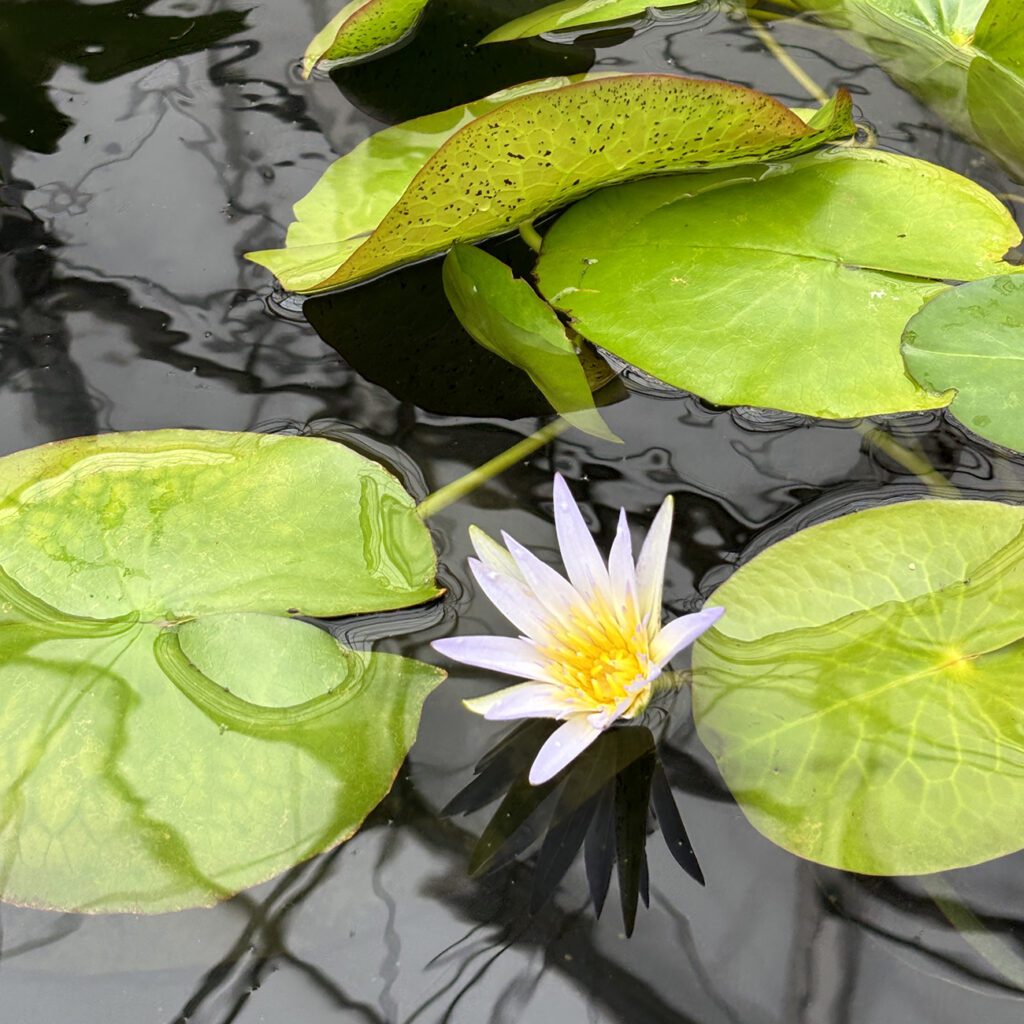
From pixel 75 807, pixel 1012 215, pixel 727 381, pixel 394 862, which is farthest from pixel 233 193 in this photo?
pixel 1012 215

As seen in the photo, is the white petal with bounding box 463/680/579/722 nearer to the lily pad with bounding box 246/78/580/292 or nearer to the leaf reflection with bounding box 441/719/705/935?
the leaf reflection with bounding box 441/719/705/935

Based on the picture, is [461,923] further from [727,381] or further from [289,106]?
[289,106]

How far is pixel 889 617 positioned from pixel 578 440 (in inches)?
18.3

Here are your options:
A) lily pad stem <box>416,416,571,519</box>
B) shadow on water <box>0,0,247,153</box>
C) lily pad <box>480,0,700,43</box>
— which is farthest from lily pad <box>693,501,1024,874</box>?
shadow on water <box>0,0,247,153</box>

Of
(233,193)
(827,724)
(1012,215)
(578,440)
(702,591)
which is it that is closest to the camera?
(827,724)

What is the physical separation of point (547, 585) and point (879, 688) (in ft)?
1.23

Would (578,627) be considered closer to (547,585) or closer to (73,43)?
(547,585)

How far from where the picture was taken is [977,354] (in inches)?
47.7

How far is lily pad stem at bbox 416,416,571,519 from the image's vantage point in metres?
1.25

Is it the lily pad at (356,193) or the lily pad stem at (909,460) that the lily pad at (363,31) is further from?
the lily pad stem at (909,460)

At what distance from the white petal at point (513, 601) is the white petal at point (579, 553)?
6 cm

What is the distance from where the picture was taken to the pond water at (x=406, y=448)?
0.93m

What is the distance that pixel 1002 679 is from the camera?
100 centimetres

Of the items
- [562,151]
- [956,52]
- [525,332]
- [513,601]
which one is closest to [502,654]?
[513,601]
